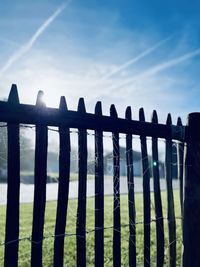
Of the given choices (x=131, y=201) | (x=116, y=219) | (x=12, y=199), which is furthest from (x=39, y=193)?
(x=131, y=201)

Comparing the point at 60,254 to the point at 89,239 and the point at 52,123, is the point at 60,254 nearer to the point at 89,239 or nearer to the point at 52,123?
the point at 52,123

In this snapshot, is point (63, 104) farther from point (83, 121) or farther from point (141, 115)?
point (141, 115)

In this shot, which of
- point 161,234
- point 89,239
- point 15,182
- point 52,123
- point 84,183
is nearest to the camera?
point 15,182

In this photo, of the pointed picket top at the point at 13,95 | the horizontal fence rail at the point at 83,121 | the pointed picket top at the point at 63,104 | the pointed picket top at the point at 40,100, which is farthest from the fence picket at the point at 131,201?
the pointed picket top at the point at 13,95

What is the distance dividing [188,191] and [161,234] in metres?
0.61

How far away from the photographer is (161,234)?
3.13 meters

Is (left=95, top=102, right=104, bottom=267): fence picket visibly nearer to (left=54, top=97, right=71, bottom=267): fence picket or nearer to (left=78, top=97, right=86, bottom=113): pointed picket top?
(left=78, top=97, right=86, bottom=113): pointed picket top

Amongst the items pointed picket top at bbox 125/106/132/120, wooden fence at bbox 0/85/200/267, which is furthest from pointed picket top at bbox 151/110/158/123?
pointed picket top at bbox 125/106/132/120

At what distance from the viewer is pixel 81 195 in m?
2.57

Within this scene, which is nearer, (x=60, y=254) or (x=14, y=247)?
(x=14, y=247)

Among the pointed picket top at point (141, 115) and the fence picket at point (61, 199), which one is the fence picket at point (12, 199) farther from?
the pointed picket top at point (141, 115)

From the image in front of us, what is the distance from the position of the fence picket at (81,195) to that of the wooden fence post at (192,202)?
1.01m

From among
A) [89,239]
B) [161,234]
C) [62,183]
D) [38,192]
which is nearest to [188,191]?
[161,234]

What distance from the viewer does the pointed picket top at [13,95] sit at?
2.20 m
